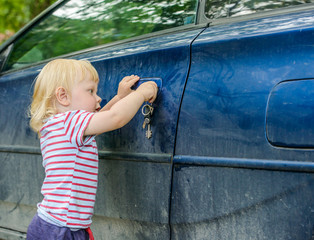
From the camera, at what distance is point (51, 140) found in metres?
1.70

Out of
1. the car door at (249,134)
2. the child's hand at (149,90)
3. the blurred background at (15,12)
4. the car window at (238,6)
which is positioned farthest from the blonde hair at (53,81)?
the blurred background at (15,12)

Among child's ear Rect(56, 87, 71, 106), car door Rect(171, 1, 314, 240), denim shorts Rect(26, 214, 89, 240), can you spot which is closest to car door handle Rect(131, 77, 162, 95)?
car door Rect(171, 1, 314, 240)

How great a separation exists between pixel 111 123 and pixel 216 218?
1.81 ft

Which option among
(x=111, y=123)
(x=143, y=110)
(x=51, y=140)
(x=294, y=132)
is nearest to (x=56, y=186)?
(x=51, y=140)

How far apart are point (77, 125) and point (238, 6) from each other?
86 centimetres

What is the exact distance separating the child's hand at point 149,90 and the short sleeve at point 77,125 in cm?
23

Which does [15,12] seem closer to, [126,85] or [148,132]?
[126,85]

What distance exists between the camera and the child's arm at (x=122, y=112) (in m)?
1.59

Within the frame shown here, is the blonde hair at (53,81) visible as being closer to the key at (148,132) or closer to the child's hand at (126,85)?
the child's hand at (126,85)

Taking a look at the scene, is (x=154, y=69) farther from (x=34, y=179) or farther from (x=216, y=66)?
(x=34, y=179)

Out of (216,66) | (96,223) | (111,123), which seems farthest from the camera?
(96,223)

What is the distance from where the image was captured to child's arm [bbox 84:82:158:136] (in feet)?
5.23

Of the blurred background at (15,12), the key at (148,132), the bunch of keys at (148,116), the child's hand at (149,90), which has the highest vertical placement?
the child's hand at (149,90)

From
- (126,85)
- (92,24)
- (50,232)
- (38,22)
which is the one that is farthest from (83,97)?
(38,22)
